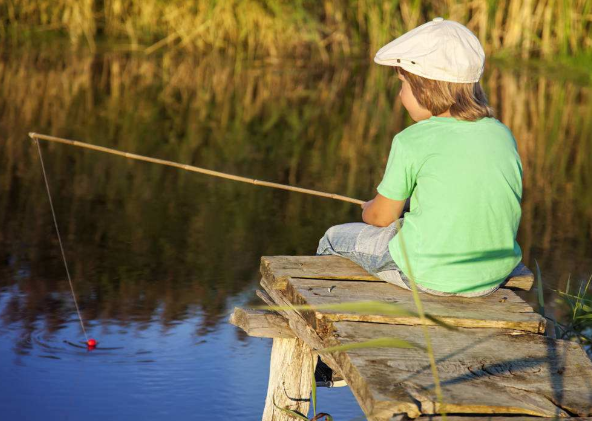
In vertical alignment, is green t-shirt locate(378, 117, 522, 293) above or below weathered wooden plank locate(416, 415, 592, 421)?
above

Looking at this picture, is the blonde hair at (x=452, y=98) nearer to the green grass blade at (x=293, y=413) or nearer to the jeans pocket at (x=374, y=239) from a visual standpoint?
the jeans pocket at (x=374, y=239)

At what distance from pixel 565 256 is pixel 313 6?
6640mm

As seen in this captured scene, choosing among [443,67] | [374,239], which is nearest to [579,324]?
[374,239]

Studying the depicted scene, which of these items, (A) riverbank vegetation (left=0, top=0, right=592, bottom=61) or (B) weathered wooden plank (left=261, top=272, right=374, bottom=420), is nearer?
(B) weathered wooden plank (left=261, top=272, right=374, bottom=420)

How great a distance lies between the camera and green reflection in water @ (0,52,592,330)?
4625 millimetres

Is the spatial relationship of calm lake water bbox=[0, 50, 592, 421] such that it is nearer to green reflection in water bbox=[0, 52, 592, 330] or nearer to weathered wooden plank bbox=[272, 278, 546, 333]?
green reflection in water bbox=[0, 52, 592, 330]

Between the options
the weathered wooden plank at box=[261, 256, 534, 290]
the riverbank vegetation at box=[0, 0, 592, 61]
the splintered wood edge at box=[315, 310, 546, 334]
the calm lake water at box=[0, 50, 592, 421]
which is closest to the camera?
the splintered wood edge at box=[315, 310, 546, 334]

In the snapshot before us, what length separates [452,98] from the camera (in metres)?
2.82

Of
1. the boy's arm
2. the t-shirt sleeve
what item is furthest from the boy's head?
the boy's arm

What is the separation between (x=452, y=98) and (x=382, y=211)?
35 cm

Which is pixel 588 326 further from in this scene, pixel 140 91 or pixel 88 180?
pixel 140 91

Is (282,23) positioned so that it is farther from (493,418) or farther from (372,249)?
(493,418)

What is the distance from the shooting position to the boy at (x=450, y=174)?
275cm

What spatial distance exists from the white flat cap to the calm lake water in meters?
1.16
